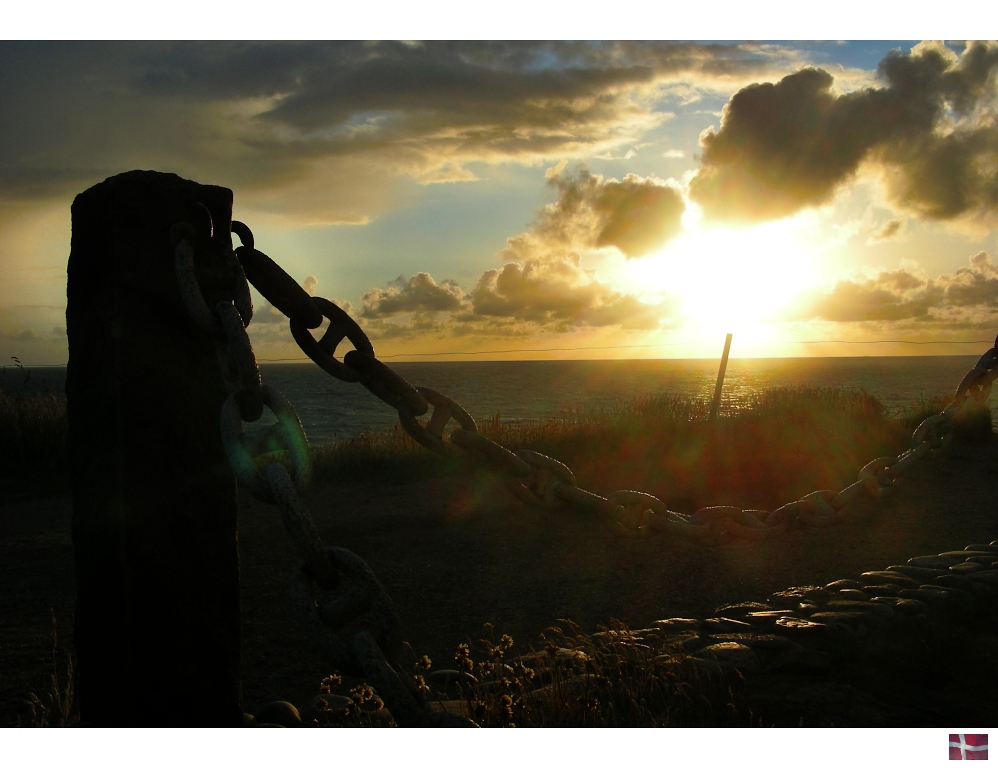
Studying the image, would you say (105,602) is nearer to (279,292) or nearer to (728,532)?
(279,292)

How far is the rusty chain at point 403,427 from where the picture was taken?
1.38 m

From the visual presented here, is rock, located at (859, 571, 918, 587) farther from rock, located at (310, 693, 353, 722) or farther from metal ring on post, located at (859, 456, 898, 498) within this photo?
rock, located at (310, 693, 353, 722)

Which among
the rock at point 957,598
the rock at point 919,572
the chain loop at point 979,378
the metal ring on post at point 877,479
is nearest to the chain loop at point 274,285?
the metal ring on post at point 877,479

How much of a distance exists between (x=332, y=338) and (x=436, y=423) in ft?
1.15

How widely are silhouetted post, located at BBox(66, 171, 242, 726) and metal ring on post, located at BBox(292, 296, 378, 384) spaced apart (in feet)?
0.75

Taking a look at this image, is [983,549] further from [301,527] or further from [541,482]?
[301,527]

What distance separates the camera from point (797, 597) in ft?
12.8

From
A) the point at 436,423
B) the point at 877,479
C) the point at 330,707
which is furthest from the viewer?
the point at 330,707

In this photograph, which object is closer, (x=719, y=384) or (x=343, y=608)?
(x=343, y=608)

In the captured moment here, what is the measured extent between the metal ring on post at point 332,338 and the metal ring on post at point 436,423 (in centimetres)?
17

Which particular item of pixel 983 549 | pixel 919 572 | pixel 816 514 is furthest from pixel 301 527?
pixel 983 549

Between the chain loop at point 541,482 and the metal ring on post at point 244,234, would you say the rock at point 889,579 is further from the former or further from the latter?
the metal ring on post at point 244,234

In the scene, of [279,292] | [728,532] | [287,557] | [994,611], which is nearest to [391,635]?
[279,292]
